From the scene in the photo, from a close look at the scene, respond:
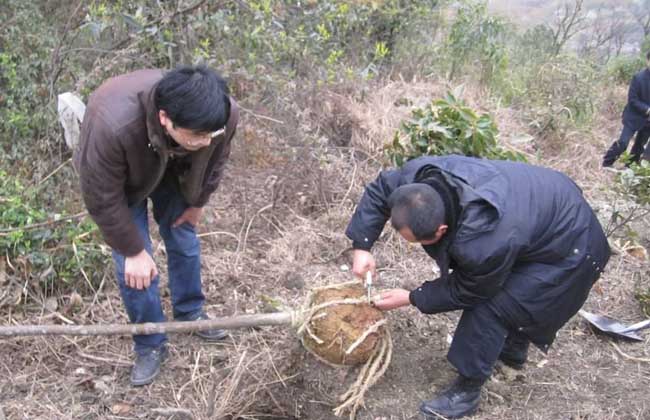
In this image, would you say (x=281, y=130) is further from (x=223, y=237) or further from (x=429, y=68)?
(x=429, y=68)

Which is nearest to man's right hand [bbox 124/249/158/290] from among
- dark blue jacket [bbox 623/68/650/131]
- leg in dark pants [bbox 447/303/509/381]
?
leg in dark pants [bbox 447/303/509/381]

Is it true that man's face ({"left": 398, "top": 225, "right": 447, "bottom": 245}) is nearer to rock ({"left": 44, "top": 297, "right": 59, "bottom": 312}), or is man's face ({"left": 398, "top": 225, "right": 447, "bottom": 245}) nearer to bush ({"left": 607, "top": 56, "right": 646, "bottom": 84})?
rock ({"left": 44, "top": 297, "right": 59, "bottom": 312})

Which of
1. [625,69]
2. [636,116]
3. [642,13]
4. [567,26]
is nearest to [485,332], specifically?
[636,116]

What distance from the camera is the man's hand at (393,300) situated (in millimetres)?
2602

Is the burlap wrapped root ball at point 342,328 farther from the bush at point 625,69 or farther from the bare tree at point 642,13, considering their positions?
the bare tree at point 642,13

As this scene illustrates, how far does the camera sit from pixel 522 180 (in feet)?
8.12

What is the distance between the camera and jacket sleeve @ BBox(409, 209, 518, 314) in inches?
88.5

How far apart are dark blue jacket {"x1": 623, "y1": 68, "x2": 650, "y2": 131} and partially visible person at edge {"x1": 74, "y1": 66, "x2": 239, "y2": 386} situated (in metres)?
5.24

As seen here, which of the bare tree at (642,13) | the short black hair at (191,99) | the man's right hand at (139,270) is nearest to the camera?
the short black hair at (191,99)

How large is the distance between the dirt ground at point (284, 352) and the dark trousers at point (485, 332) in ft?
1.15

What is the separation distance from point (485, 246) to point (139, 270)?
1.43 m

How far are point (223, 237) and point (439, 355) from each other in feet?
5.62

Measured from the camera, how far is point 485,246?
2246 millimetres

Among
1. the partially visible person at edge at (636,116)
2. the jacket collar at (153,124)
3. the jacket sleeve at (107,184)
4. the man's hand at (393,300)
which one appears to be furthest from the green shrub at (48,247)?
the partially visible person at edge at (636,116)
